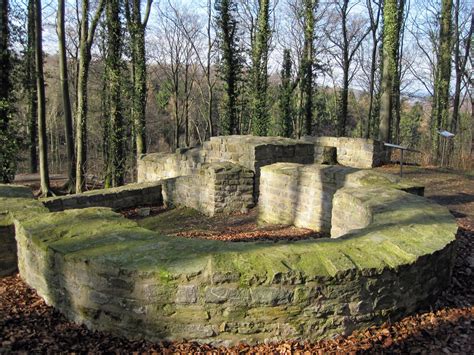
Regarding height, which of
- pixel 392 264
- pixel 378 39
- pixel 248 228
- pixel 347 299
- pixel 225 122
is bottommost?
pixel 248 228

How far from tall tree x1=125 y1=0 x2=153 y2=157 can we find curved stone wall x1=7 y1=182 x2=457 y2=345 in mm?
12960

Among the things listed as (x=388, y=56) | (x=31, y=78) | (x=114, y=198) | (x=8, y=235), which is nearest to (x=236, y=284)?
(x=8, y=235)

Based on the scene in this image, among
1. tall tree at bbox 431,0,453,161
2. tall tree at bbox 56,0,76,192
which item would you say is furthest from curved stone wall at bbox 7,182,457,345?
tall tree at bbox 431,0,453,161

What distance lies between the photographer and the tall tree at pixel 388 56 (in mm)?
15781

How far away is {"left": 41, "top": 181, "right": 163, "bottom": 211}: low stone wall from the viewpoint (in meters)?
8.68

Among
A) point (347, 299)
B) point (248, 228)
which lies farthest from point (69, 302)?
point (248, 228)

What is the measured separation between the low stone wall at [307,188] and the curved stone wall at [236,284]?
2333 millimetres

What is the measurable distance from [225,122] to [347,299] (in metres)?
19.4

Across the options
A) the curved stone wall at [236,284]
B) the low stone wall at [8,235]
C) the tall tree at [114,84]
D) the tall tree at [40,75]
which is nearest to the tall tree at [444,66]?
the tall tree at [114,84]

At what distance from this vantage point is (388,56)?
16.0 meters

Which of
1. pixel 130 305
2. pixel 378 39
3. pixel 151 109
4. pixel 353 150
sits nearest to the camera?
pixel 130 305

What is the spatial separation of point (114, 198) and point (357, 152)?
8334 millimetres

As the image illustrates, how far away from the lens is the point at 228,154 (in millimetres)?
10336

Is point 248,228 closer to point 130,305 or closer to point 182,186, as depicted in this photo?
point 182,186
